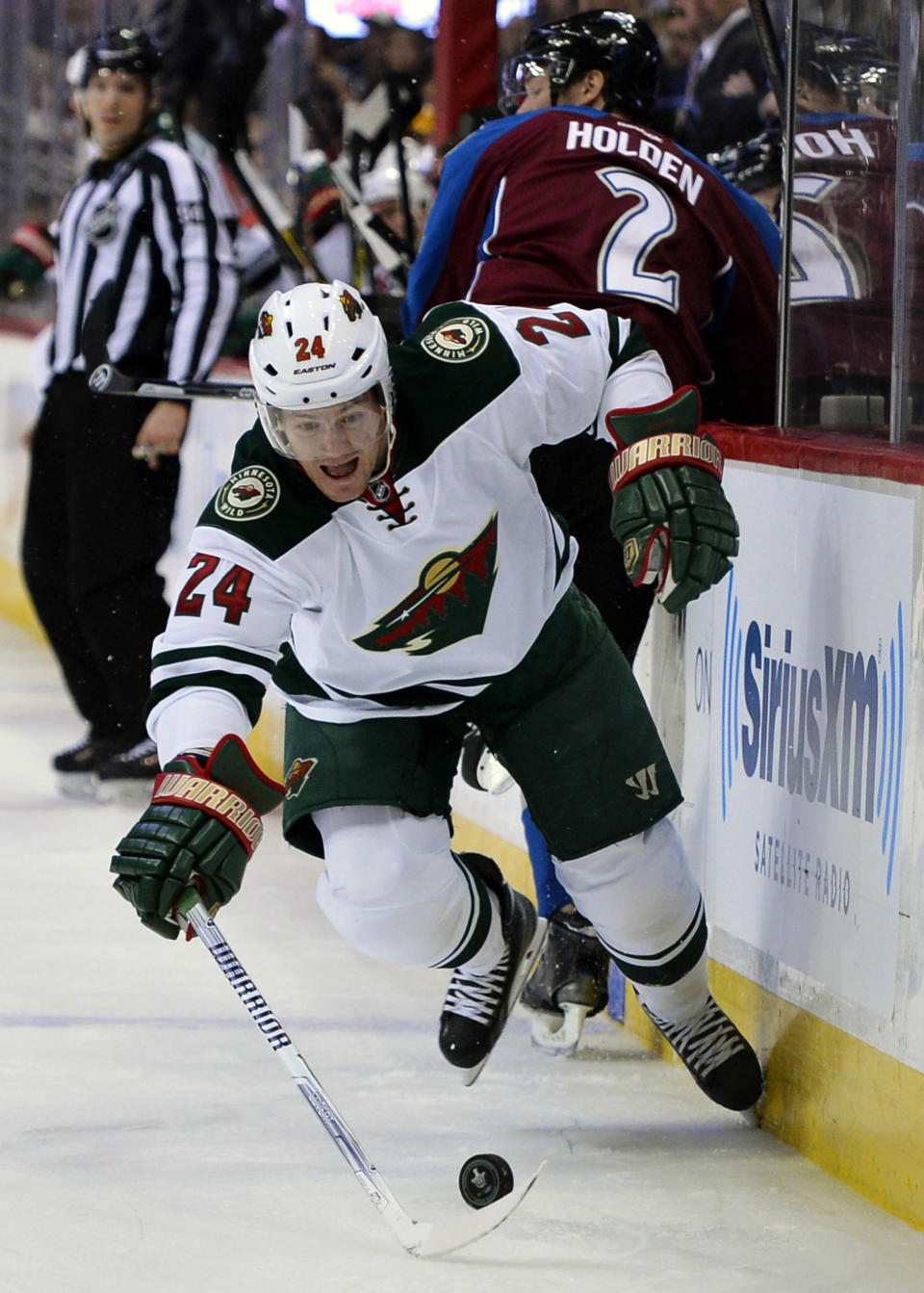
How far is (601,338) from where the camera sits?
278cm

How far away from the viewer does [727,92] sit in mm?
4910

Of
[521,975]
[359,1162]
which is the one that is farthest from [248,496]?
[521,975]

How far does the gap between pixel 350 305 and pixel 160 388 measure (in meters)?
1.69

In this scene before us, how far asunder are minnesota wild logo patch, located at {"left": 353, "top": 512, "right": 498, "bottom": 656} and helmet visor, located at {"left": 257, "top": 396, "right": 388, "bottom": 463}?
203mm

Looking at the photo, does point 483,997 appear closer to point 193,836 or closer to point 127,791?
point 193,836

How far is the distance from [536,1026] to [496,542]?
0.93 m

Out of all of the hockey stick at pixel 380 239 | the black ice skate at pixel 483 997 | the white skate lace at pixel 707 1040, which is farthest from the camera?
the hockey stick at pixel 380 239

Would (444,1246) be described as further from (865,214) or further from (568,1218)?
(865,214)

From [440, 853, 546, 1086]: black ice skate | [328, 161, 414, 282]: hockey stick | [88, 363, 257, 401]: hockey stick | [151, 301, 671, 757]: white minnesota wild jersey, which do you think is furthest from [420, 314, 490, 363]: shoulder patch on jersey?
[328, 161, 414, 282]: hockey stick

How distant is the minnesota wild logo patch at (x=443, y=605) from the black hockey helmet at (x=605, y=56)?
3.78 ft

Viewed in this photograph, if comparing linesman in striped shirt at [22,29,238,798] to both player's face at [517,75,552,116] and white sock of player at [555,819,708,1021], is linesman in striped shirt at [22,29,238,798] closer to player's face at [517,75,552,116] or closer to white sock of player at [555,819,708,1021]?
player's face at [517,75,552,116]

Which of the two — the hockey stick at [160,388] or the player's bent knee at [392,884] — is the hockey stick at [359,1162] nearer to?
the player's bent knee at [392,884]

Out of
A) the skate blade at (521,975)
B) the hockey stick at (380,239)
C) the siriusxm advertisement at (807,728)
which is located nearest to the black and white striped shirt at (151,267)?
the hockey stick at (380,239)

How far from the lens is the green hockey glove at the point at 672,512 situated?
243cm
